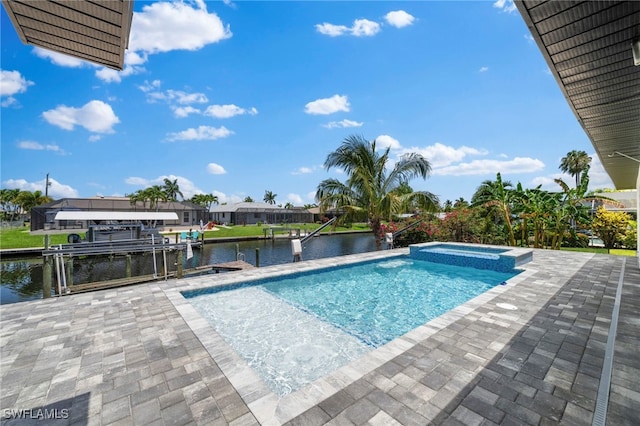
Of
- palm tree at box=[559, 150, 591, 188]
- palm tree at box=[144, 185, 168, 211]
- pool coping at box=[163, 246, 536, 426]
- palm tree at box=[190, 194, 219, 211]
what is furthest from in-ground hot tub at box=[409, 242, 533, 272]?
palm tree at box=[190, 194, 219, 211]

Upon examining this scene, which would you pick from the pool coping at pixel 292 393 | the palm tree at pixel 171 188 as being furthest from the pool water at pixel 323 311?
the palm tree at pixel 171 188

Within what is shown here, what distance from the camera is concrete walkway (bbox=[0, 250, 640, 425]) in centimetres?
228

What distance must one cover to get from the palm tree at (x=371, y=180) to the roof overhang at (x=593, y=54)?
700 cm

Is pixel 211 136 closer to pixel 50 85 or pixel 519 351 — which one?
pixel 50 85

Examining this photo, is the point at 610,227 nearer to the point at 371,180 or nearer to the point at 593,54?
the point at 371,180

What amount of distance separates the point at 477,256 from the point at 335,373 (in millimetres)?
9319

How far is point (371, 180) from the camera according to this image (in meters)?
12.3

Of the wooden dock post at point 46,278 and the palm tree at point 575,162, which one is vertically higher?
the palm tree at point 575,162

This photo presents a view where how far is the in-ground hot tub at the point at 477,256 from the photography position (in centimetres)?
892

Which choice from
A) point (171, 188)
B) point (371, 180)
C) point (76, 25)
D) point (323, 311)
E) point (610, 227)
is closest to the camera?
point (76, 25)

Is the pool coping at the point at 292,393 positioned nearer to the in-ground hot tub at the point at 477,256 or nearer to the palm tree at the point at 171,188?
the in-ground hot tub at the point at 477,256

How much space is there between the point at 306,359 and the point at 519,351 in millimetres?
2724

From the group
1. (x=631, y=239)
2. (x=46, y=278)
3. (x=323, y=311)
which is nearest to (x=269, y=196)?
(x=631, y=239)

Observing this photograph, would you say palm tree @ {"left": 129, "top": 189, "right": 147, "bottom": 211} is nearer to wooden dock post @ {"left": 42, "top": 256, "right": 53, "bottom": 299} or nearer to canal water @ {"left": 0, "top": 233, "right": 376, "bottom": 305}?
canal water @ {"left": 0, "top": 233, "right": 376, "bottom": 305}
